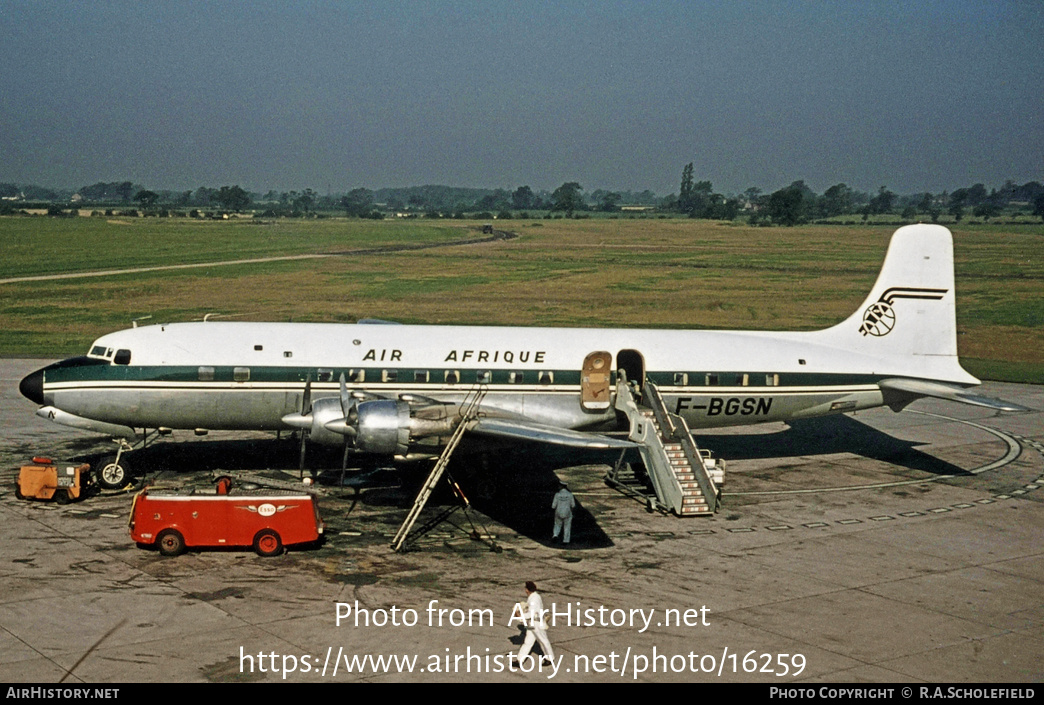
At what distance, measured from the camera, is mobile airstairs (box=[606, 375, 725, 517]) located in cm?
2467

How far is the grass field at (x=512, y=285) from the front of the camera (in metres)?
63.2

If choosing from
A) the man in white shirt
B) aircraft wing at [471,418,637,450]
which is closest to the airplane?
aircraft wing at [471,418,637,450]

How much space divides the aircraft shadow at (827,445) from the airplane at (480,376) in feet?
10.7

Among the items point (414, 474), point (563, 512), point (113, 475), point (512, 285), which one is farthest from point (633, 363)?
point (512, 285)

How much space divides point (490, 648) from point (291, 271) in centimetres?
7905

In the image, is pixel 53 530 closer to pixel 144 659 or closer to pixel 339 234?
pixel 144 659

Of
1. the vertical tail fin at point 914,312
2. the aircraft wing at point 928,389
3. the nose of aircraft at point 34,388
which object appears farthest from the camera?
the vertical tail fin at point 914,312

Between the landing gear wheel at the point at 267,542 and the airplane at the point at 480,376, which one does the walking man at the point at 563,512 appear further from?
the landing gear wheel at the point at 267,542

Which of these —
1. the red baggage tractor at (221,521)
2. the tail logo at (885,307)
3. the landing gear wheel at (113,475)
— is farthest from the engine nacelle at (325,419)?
the tail logo at (885,307)

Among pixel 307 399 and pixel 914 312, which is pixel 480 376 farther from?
pixel 914 312

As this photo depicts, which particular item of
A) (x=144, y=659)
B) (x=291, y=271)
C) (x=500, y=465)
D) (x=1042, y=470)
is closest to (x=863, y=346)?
(x=1042, y=470)

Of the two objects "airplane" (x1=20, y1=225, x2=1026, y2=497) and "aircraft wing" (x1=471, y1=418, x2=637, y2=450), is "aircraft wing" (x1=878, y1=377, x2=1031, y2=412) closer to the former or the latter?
"airplane" (x1=20, y1=225, x2=1026, y2=497)

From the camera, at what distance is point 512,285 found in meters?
83.4

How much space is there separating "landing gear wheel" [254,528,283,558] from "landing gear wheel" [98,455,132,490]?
6.86m
